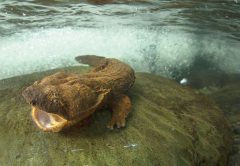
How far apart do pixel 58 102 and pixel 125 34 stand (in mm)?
14816

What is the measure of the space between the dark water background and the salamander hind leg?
20.4 ft

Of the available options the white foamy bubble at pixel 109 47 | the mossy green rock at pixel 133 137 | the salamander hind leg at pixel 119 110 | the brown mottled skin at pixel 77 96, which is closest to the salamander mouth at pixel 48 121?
the brown mottled skin at pixel 77 96

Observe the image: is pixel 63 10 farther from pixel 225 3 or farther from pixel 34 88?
pixel 34 88

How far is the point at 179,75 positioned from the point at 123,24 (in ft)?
15.3

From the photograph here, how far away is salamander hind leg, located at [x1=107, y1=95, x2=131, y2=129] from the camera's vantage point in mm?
5461

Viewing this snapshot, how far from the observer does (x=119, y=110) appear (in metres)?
5.80

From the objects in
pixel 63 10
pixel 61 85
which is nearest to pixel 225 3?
pixel 63 10

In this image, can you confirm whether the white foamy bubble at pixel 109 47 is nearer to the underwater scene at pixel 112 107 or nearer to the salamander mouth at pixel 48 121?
the underwater scene at pixel 112 107

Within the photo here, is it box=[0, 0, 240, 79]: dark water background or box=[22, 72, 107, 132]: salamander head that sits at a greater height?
box=[22, 72, 107, 132]: salamander head

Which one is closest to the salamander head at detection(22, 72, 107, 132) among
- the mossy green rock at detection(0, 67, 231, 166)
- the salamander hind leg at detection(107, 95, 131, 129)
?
the mossy green rock at detection(0, 67, 231, 166)

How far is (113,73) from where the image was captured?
22.1 ft

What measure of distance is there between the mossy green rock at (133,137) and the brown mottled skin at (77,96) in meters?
0.23

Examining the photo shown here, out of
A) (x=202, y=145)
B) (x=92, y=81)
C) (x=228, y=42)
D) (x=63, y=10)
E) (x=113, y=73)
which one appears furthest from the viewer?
(x=228, y=42)

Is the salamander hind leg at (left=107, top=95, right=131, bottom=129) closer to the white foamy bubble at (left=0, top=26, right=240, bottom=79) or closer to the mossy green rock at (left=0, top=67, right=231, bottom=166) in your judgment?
→ the mossy green rock at (left=0, top=67, right=231, bottom=166)
